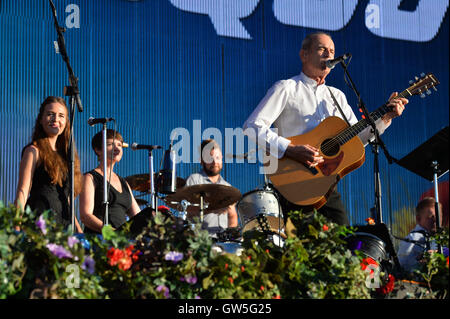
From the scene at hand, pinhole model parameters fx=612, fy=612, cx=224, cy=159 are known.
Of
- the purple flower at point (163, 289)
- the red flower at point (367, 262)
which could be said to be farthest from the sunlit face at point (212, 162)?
→ the purple flower at point (163, 289)

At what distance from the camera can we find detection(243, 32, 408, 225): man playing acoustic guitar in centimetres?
382

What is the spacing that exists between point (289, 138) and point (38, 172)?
Answer: 5.13ft

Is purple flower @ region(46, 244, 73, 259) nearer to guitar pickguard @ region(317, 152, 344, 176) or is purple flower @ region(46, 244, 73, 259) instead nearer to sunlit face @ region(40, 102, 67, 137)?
sunlit face @ region(40, 102, 67, 137)

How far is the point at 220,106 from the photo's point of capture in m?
7.88

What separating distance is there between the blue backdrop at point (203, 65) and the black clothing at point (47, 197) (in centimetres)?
345

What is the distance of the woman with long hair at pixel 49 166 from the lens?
11.6 feet

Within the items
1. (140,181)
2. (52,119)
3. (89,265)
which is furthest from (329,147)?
(140,181)

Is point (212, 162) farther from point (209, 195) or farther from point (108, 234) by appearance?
point (108, 234)

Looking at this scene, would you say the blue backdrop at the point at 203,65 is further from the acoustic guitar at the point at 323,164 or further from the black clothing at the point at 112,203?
the acoustic guitar at the point at 323,164

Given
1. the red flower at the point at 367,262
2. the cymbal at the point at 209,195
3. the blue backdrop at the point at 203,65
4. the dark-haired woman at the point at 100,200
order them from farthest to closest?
the blue backdrop at the point at 203,65 < the cymbal at the point at 209,195 < the dark-haired woman at the point at 100,200 < the red flower at the point at 367,262

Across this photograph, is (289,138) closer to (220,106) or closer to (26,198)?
(26,198)

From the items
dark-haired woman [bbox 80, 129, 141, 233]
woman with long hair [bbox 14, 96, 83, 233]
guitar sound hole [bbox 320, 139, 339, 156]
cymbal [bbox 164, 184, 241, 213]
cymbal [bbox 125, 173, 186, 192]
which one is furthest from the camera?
cymbal [bbox 125, 173, 186, 192]

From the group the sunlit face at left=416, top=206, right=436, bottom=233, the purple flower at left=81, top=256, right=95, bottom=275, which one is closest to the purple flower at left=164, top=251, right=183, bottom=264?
the purple flower at left=81, top=256, right=95, bottom=275
